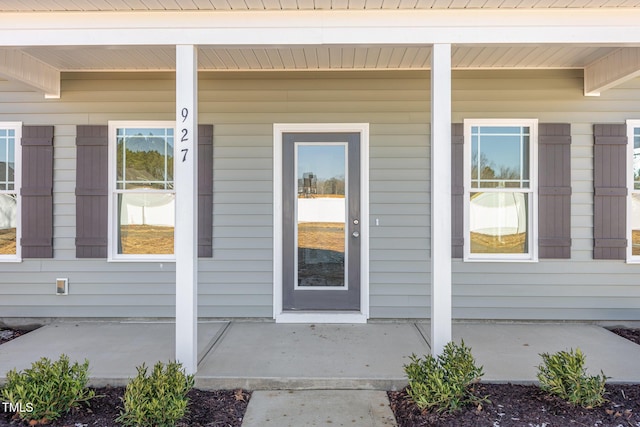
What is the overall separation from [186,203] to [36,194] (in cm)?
242

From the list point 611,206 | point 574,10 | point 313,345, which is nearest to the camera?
point 574,10

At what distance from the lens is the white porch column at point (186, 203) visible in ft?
9.36

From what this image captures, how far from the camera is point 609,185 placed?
4129 millimetres

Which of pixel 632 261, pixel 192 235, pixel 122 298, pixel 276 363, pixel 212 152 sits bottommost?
pixel 276 363

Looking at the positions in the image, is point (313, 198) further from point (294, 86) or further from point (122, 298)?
point (122, 298)

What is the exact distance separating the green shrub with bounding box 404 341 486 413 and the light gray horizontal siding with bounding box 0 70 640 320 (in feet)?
5.19

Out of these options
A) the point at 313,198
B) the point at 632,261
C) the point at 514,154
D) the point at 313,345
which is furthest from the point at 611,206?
the point at 313,345

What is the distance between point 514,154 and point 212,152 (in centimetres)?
318

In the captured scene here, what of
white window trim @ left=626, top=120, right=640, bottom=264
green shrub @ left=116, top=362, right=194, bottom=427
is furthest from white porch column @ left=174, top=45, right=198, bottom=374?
white window trim @ left=626, top=120, right=640, bottom=264

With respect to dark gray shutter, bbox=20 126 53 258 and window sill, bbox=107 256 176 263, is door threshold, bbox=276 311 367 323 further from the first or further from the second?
dark gray shutter, bbox=20 126 53 258

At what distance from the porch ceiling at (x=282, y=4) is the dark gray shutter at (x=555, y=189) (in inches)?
60.5

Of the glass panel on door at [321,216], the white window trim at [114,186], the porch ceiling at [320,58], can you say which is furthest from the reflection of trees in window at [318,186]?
the white window trim at [114,186]

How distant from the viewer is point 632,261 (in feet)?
13.6

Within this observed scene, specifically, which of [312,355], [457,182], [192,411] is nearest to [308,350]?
[312,355]
